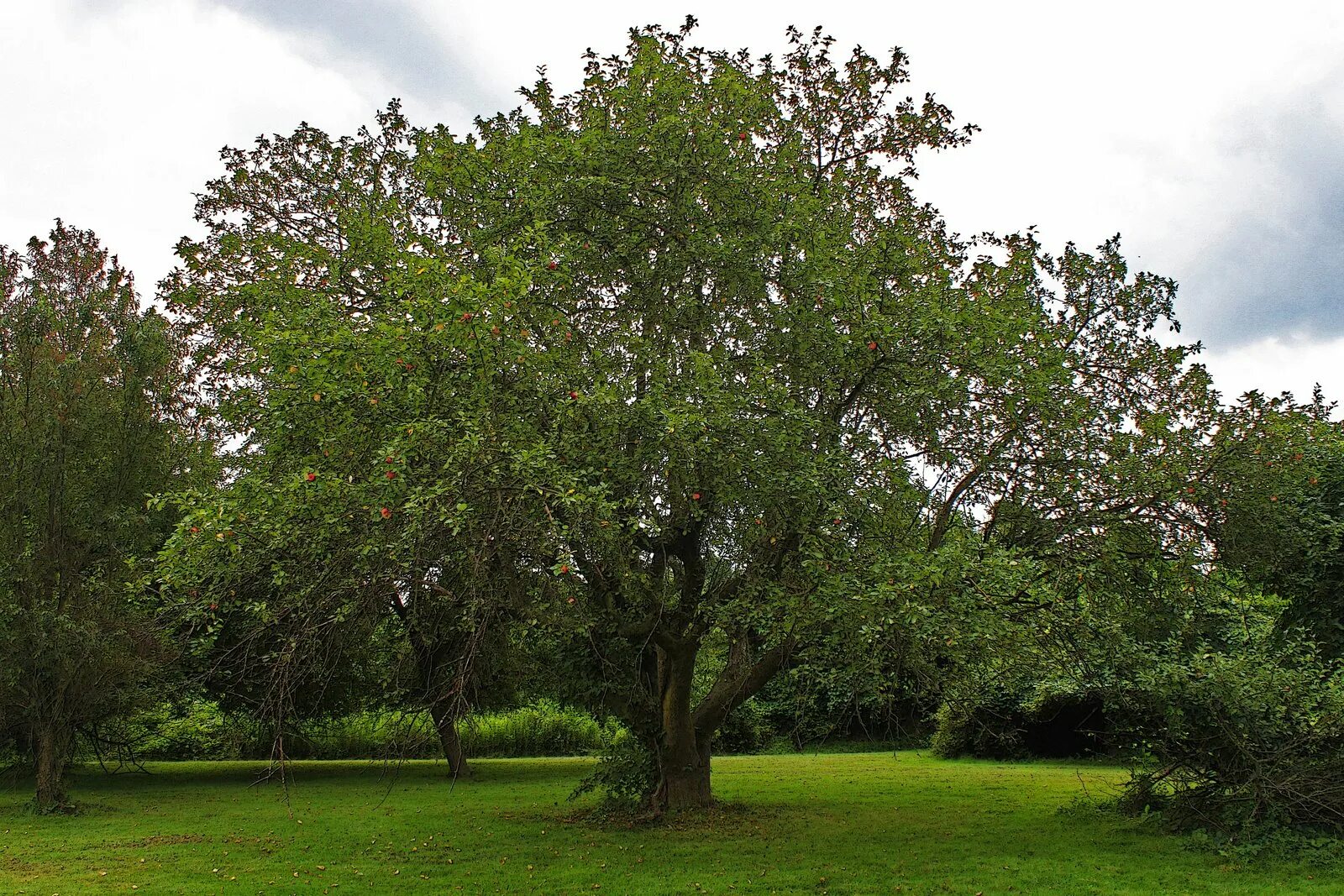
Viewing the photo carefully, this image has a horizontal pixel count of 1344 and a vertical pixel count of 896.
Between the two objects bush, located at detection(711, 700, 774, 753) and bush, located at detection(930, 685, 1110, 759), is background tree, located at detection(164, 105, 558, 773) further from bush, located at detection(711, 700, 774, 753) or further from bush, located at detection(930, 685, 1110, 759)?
bush, located at detection(711, 700, 774, 753)

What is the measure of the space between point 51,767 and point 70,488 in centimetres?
494

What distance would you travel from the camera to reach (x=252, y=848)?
38.9ft

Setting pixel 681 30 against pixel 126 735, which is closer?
pixel 681 30

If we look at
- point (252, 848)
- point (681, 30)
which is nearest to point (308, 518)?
point (252, 848)

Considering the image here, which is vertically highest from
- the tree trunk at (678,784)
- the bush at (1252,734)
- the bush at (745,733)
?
the bush at (1252,734)

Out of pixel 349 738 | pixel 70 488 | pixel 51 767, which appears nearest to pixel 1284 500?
pixel 70 488

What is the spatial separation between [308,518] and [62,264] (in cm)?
1281

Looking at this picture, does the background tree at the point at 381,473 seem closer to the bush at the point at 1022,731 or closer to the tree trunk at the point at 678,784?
the tree trunk at the point at 678,784

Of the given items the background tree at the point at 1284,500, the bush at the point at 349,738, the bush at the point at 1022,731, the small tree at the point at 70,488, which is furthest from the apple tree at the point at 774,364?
the bush at the point at 349,738

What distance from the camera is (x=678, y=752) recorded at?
1343cm

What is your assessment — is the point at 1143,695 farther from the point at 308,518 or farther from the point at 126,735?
the point at 126,735

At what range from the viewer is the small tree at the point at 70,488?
15695 mm

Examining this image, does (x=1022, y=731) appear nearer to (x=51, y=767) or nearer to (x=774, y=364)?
(x=774, y=364)

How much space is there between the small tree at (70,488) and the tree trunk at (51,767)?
0.9 inches
